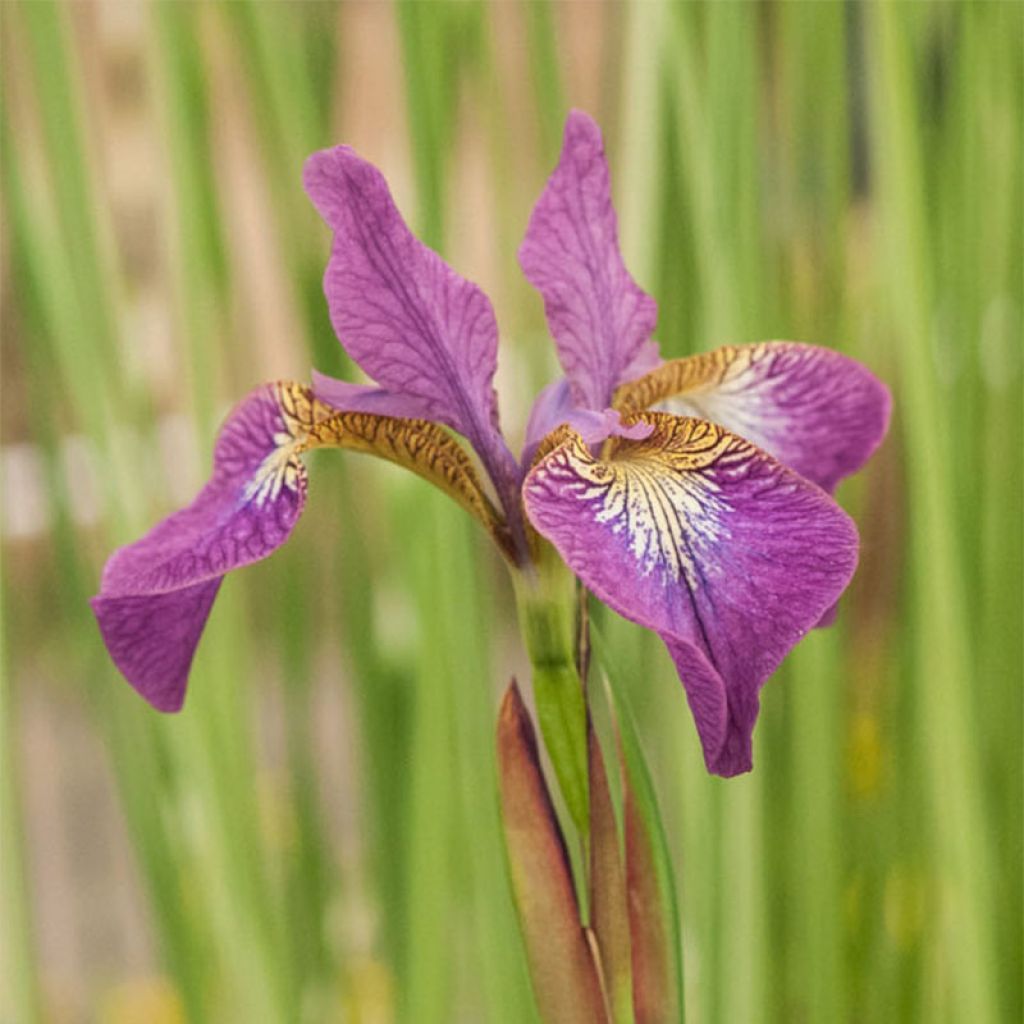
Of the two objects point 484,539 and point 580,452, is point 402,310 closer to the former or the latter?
point 580,452

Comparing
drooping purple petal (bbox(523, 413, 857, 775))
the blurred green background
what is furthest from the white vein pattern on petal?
the blurred green background

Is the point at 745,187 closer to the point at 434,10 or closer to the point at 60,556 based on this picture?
the point at 434,10

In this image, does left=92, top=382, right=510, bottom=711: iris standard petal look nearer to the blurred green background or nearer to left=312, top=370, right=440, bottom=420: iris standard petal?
left=312, top=370, right=440, bottom=420: iris standard petal

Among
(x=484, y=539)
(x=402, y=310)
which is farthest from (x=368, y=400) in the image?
(x=484, y=539)

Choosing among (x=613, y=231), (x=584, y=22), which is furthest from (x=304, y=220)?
(x=584, y=22)

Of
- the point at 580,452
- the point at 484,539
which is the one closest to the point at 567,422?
the point at 580,452

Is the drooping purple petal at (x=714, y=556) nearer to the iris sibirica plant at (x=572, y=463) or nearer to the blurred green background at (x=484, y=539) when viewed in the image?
the iris sibirica plant at (x=572, y=463)

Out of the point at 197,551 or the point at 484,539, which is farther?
the point at 484,539
